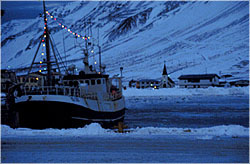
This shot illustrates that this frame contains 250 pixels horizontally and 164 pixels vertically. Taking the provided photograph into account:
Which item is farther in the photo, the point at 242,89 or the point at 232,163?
the point at 242,89

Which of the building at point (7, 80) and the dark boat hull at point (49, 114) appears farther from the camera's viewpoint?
the building at point (7, 80)

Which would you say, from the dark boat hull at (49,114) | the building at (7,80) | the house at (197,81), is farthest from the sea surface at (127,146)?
the house at (197,81)

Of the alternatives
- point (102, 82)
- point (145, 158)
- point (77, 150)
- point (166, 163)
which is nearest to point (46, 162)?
point (77, 150)

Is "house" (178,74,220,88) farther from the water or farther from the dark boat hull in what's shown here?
the dark boat hull

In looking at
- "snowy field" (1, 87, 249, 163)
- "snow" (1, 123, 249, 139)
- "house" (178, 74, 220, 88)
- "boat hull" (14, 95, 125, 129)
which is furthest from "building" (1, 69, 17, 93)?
"house" (178, 74, 220, 88)

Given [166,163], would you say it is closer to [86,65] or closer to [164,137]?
[164,137]

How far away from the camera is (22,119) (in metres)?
19.3

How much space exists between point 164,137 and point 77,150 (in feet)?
12.3

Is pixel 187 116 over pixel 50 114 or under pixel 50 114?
under

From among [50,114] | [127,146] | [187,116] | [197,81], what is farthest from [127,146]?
[197,81]

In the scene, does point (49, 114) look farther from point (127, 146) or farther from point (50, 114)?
point (127, 146)

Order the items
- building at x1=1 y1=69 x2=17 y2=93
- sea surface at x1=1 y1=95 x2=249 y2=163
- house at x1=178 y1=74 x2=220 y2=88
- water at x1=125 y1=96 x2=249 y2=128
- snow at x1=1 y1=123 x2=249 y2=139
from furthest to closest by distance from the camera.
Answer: house at x1=178 y1=74 x2=220 y2=88 → building at x1=1 y1=69 x2=17 y2=93 → water at x1=125 y1=96 x2=249 y2=128 → snow at x1=1 y1=123 x2=249 y2=139 → sea surface at x1=1 y1=95 x2=249 y2=163

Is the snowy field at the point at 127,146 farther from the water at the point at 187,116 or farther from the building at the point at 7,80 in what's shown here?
the building at the point at 7,80

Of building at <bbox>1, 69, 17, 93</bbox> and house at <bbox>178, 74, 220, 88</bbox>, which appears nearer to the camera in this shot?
building at <bbox>1, 69, 17, 93</bbox>
